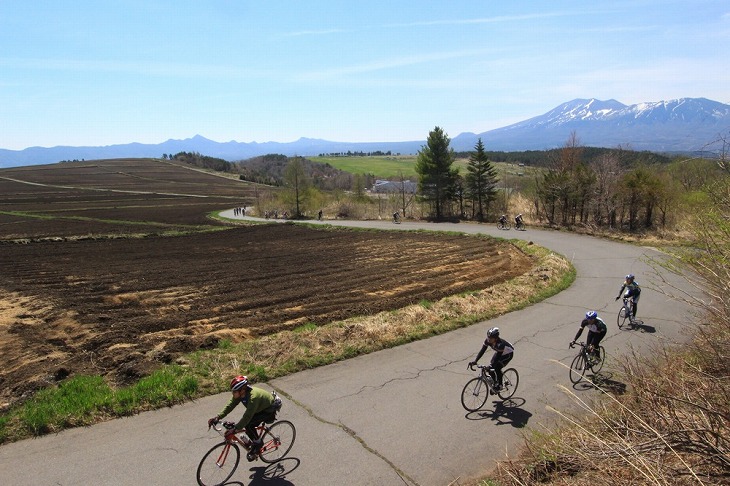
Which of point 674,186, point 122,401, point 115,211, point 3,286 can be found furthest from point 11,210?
point 674,186

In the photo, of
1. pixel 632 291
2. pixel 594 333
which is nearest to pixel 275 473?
pixel 594 333

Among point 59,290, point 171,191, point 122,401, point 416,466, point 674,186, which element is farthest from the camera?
point 171,191

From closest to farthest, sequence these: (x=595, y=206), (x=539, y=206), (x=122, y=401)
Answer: (x=122, y=401) < (x=595, y=206) < (x=539, y=206)

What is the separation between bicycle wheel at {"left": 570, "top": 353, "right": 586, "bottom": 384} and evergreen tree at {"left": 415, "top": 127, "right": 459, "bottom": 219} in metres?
39.5

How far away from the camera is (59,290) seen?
62.3ft

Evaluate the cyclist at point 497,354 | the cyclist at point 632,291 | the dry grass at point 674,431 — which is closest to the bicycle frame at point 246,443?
the dry grass at point 674,431

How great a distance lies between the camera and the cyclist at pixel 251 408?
6762 mm

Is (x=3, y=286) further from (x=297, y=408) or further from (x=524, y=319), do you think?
(x=524, y=319)

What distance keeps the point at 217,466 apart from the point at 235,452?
0.55 m

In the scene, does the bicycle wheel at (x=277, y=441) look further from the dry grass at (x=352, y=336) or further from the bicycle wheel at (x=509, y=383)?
the bicycle wheel at (x=509, y=383)

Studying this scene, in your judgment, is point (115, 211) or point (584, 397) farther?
point (115, 211)

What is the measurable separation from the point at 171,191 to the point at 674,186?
327 ft

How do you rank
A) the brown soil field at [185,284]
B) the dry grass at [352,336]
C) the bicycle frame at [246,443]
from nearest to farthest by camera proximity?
the bicycle frame at [246,443] < the dry grass at [352,336] < the brown soil field at [185,284]

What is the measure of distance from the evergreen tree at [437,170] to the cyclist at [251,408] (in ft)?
144
